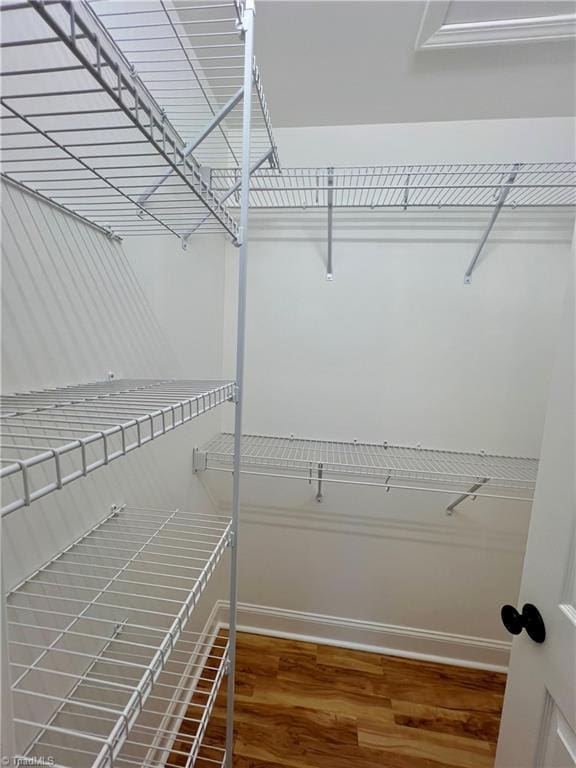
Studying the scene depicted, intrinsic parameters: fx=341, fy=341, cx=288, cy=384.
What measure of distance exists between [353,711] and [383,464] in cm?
97

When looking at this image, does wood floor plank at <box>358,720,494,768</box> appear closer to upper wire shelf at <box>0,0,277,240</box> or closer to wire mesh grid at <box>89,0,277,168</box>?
upper wire shelf at <box>0,0,277,240</box>

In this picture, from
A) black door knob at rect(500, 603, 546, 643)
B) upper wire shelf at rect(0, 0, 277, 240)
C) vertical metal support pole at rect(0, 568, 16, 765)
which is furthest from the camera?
black door knob at rect(500, 603, 546, 643)

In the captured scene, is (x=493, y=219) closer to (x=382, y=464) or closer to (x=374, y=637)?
(x=382, y=464)

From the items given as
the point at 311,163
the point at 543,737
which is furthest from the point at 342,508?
the point at 311,163

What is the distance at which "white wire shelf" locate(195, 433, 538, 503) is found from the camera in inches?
51.4

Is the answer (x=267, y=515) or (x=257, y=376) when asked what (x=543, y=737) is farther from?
(x=257, y=376)

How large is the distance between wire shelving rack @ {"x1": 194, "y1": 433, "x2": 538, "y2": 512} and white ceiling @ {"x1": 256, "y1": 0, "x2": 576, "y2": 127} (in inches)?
54.2

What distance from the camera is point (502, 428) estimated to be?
147cm

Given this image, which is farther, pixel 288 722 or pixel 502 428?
pixel 502 428

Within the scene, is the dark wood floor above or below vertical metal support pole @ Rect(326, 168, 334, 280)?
below

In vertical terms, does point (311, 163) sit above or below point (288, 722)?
above

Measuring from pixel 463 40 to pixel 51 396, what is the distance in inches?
59.8

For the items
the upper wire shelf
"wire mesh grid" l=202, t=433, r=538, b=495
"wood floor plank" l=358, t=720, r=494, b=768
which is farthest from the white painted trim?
"wood floor plank" l=358, t=720, r=494, b=768

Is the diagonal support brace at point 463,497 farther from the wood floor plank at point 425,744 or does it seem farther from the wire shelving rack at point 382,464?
the wood floor plank at point 425,744
